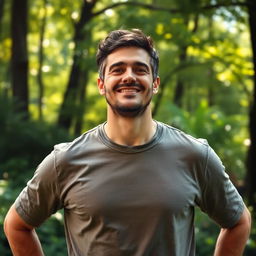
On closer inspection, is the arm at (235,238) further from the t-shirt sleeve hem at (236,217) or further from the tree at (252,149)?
the tree at (252,149)

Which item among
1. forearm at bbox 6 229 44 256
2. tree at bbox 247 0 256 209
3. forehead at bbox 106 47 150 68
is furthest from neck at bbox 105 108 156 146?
tree at bbox 247 0 256 209

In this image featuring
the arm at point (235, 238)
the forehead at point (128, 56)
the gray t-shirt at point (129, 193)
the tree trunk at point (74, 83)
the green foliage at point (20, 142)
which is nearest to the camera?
the gray t-shirt at point (129, 193)

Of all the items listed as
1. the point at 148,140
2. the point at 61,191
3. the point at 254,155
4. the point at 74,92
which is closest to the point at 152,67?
the point at 148,140

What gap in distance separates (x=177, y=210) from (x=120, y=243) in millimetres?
288

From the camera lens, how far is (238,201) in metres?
2.64

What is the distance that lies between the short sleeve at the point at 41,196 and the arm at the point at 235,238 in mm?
856

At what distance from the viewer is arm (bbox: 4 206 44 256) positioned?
2643 millimetres

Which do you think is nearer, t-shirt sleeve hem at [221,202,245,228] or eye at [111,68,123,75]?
eye at [111,68,123,75]

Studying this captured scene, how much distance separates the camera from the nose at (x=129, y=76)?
2.44m

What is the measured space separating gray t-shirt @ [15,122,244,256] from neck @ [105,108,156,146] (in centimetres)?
3

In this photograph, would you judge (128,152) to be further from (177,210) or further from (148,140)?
(177,210)

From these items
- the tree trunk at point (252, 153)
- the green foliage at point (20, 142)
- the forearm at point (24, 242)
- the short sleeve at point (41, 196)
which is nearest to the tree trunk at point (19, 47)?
the green foliage at point (20, 142)

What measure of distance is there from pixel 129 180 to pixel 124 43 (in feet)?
2.05

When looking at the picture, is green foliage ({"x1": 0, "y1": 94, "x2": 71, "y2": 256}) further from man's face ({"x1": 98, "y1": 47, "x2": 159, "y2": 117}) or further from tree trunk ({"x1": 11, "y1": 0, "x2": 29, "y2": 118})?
man's face ({"x1": 98, "y1": 47, "x2": 159, "y2": 117})
